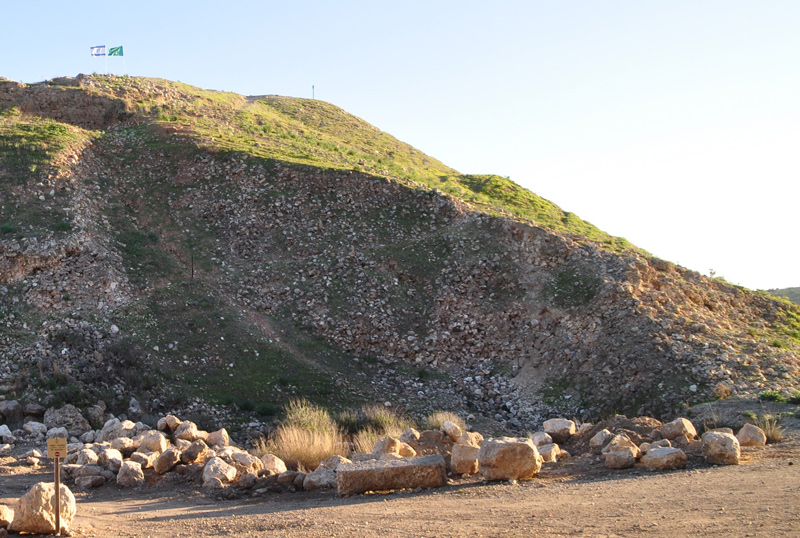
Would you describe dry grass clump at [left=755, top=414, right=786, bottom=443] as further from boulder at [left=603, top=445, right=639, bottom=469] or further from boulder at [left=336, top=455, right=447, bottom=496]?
boulder at [left=336, top=455, right=447, bottom=496]

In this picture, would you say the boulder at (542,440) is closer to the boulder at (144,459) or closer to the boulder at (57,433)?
the boulder at (144,459)

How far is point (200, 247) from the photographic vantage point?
2309cm

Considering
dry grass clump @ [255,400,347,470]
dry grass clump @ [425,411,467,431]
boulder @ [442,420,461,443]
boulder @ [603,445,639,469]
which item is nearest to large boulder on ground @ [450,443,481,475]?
boulder @ [442,420,461,443]

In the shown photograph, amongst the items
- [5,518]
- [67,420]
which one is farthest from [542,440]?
[67,420]

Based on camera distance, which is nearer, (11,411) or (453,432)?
(453,432)

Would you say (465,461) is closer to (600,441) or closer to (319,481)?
(319,481)

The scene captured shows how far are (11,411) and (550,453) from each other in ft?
38.5

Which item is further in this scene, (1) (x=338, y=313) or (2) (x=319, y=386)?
(1) (x=338, y=313)

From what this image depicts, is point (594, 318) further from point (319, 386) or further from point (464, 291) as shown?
point (319, 386)

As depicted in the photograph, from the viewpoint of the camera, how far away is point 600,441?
12.0 m

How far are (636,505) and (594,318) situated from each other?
12442 millimetres

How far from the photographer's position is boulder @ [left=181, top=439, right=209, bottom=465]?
12.0 metres

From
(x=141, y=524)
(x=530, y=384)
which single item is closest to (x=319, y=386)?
(x=530, y=384)

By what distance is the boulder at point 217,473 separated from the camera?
35.9 ft
